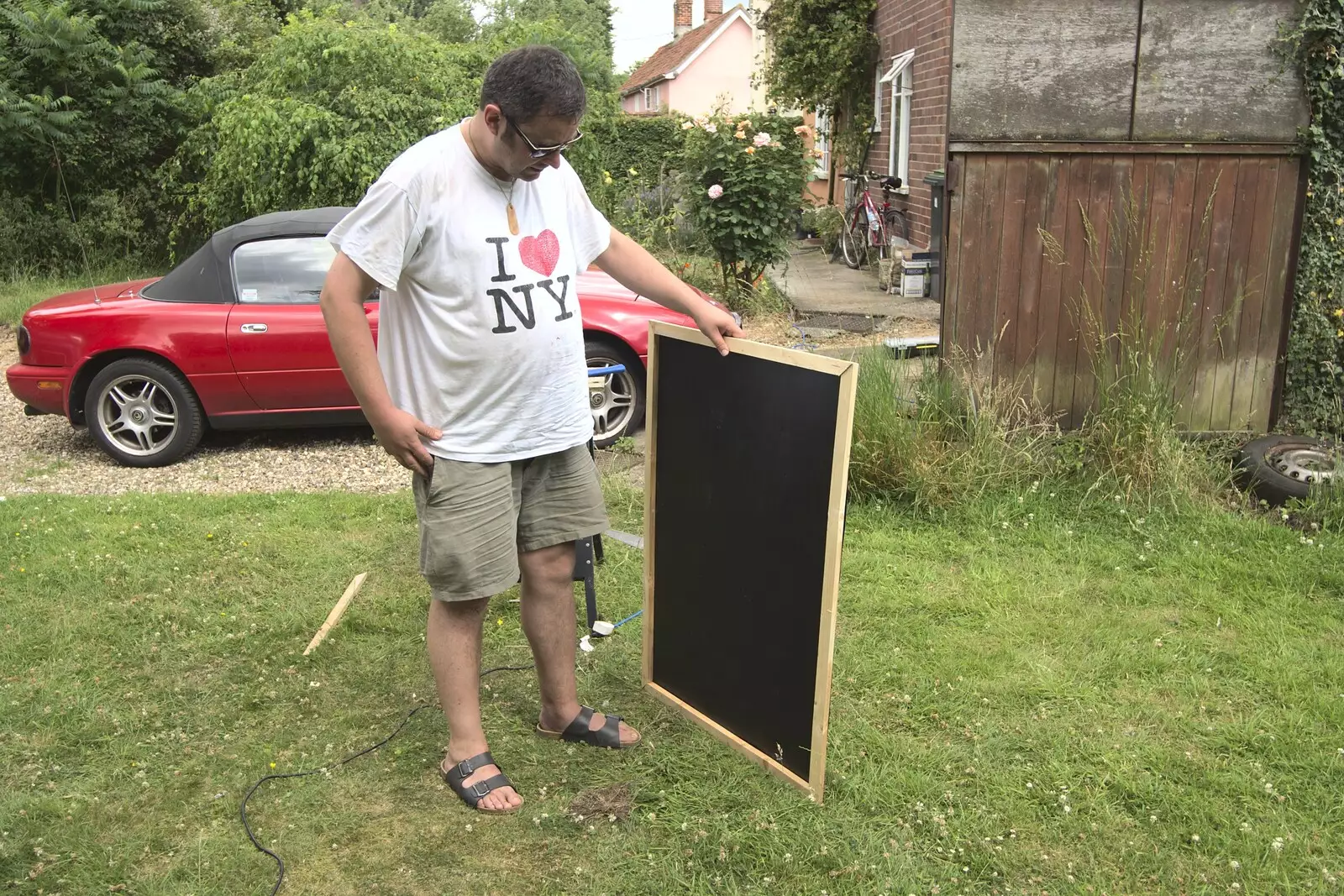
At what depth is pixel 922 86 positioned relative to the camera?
13617mm

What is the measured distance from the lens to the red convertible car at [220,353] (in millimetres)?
6816

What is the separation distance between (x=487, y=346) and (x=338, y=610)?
2.00m

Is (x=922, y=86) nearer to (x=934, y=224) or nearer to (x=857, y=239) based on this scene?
(x=934, y=224)

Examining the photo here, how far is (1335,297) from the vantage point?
6.04 meters

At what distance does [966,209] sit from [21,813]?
5.01 meters

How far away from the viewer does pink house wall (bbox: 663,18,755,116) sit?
3869 cm

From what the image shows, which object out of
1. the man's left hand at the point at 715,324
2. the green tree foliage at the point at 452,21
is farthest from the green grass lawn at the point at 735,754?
the green tree foliage at the point at 452,21

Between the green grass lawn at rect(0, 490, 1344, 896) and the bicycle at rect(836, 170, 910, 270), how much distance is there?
9951mm

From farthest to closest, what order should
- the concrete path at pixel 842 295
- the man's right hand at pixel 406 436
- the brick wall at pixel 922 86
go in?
the brick wall at pixel 922 86 → the concrete path at pixel 842 295 → the man's right hand at pixel 406 436

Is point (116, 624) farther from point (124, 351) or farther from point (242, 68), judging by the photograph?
point (242, 68)

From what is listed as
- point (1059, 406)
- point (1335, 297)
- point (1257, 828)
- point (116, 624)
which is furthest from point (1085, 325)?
point (116, 624)

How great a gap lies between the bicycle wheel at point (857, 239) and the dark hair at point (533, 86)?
42.3 feet

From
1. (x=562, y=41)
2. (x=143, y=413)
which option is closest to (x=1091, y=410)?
(x=143, y=413)

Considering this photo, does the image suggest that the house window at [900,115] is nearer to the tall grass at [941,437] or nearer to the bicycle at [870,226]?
the bicycle at [870,226]
